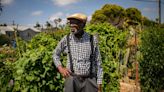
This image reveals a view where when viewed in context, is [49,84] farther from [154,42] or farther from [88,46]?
[154,42]

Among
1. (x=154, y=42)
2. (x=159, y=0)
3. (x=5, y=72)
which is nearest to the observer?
(x=5, y=72)

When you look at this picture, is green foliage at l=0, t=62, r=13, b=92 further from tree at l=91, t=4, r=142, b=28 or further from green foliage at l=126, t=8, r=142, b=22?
green foliage at l=126, t=8, r=142, b=22

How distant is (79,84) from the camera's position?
496 cm

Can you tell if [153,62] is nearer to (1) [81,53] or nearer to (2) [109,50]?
(2) [109,50]

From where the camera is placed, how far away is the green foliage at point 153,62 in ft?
36.8

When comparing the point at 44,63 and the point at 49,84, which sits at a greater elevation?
the point at 44,63

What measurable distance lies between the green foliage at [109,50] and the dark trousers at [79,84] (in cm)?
328

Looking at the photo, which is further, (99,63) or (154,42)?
(154,42)

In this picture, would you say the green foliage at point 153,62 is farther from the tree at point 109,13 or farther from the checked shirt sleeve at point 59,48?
the tree at point 109,13

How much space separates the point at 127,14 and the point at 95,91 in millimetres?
37113

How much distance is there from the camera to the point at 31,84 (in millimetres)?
5988

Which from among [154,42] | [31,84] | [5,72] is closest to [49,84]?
[31,84]

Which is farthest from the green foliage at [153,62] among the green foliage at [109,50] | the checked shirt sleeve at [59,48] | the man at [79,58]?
the checked shirt sleeve at [59,48]

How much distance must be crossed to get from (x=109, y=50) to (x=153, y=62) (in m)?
2.25
